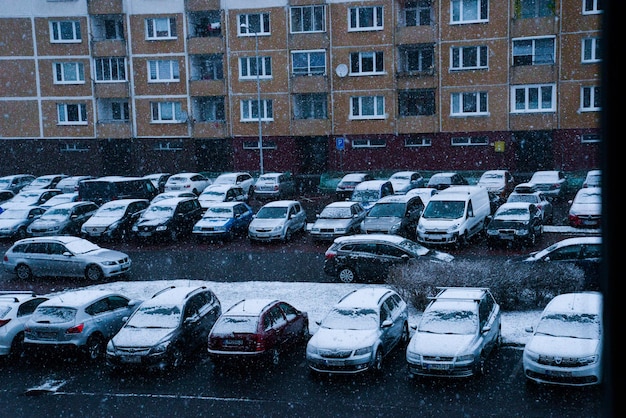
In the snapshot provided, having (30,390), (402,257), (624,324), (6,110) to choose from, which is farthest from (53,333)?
(6,110)

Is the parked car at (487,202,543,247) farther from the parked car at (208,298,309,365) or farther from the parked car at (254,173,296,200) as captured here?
the parked car at (254,173,296,200)

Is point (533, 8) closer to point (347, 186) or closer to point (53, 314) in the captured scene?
point (347, 186)

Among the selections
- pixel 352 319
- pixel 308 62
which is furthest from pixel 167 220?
pixel 308 62

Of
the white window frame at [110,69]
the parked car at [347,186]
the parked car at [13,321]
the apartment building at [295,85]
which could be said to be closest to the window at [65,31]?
the apartment building at [295,85]

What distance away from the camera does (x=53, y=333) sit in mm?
14766

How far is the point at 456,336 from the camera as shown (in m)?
13.0

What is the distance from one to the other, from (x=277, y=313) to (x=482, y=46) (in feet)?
102

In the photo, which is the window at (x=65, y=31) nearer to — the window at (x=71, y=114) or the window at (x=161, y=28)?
the window at (x=71, y=114)

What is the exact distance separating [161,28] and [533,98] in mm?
24807

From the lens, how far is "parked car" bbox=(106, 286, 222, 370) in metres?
13.8

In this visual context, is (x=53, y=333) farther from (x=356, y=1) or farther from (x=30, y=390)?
(x=356, y=1)

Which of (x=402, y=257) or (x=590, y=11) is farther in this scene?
(x=590, y=11)

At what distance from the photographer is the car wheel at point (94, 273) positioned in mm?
21778

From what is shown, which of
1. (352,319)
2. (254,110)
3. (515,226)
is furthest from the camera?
(254,110)
